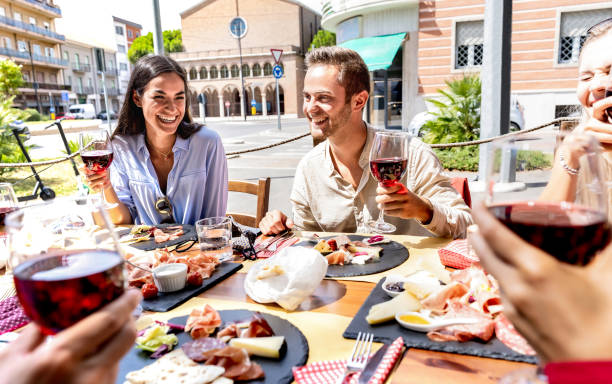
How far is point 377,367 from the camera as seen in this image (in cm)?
106

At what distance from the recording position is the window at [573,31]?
13578 mm

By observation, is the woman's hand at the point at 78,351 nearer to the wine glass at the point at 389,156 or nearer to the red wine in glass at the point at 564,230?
the red wine in glass at the point at 564,230

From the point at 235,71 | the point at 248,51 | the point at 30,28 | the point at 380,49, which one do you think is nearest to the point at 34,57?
the point at 30,28

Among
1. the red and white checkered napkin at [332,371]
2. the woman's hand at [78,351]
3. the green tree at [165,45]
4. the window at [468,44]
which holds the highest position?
the green tree at [165,45]

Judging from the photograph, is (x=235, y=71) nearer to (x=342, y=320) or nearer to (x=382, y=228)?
(x=382, y=228)

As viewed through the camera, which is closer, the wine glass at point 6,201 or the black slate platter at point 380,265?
the black slate platter at point 380,265

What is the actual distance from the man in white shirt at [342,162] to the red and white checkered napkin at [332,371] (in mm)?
1722

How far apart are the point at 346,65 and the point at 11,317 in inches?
96.2

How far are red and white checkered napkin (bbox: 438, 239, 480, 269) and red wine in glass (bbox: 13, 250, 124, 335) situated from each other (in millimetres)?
1369

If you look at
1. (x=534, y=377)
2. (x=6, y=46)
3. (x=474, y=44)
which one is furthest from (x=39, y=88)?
(x=534, y=377)

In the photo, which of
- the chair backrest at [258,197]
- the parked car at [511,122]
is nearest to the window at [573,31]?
the parked car at [511,122]

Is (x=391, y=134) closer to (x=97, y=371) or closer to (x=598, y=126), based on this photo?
(x=598, y=126)

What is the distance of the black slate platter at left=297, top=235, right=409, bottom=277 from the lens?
174 centimetres

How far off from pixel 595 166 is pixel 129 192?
126 inches
